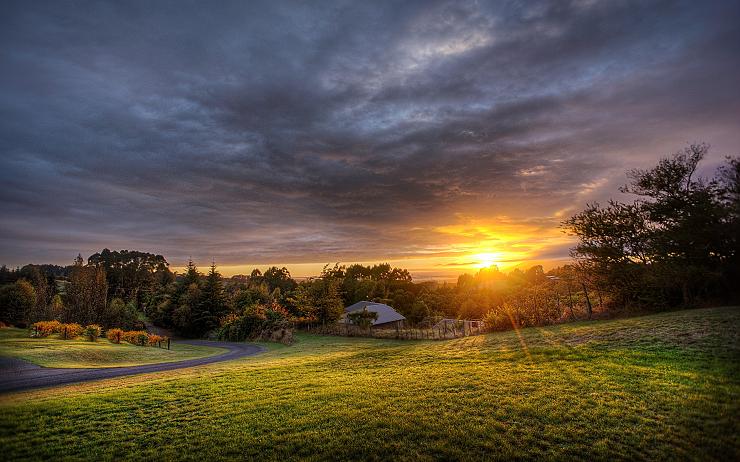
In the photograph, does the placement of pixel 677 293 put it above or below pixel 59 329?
above

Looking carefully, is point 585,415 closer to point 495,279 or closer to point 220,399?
point 220,399

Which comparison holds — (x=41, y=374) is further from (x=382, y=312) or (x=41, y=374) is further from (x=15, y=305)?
(x=382, y=312)

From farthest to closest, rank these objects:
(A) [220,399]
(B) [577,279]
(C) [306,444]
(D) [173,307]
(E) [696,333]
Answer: (D) [173,307], (B) [577,279], (E) [696,333], (A) [220,399], (C) [306,444]

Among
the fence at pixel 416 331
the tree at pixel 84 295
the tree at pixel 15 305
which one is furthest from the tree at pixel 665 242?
the tree at pixel 15 305

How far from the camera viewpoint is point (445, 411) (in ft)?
23.0

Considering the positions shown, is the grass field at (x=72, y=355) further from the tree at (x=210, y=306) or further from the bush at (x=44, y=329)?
the tree at (x=210, y=306)

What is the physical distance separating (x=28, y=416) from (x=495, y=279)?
4946cm

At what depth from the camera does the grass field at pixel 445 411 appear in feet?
17.8

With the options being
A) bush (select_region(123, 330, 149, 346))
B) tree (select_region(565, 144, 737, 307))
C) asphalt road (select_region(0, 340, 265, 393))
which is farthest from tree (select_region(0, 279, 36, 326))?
tree (select_region(565, 144, 737, 307))

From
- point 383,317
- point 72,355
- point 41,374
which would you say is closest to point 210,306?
point 383,317

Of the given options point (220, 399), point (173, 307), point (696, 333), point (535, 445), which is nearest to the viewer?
point (535, 445)

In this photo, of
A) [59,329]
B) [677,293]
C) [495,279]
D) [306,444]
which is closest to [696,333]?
[677,293]

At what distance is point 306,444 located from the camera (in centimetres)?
593

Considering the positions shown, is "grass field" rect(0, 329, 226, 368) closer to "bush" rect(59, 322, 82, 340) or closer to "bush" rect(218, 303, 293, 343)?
"bush" rect(59, 322, 82, 340)
